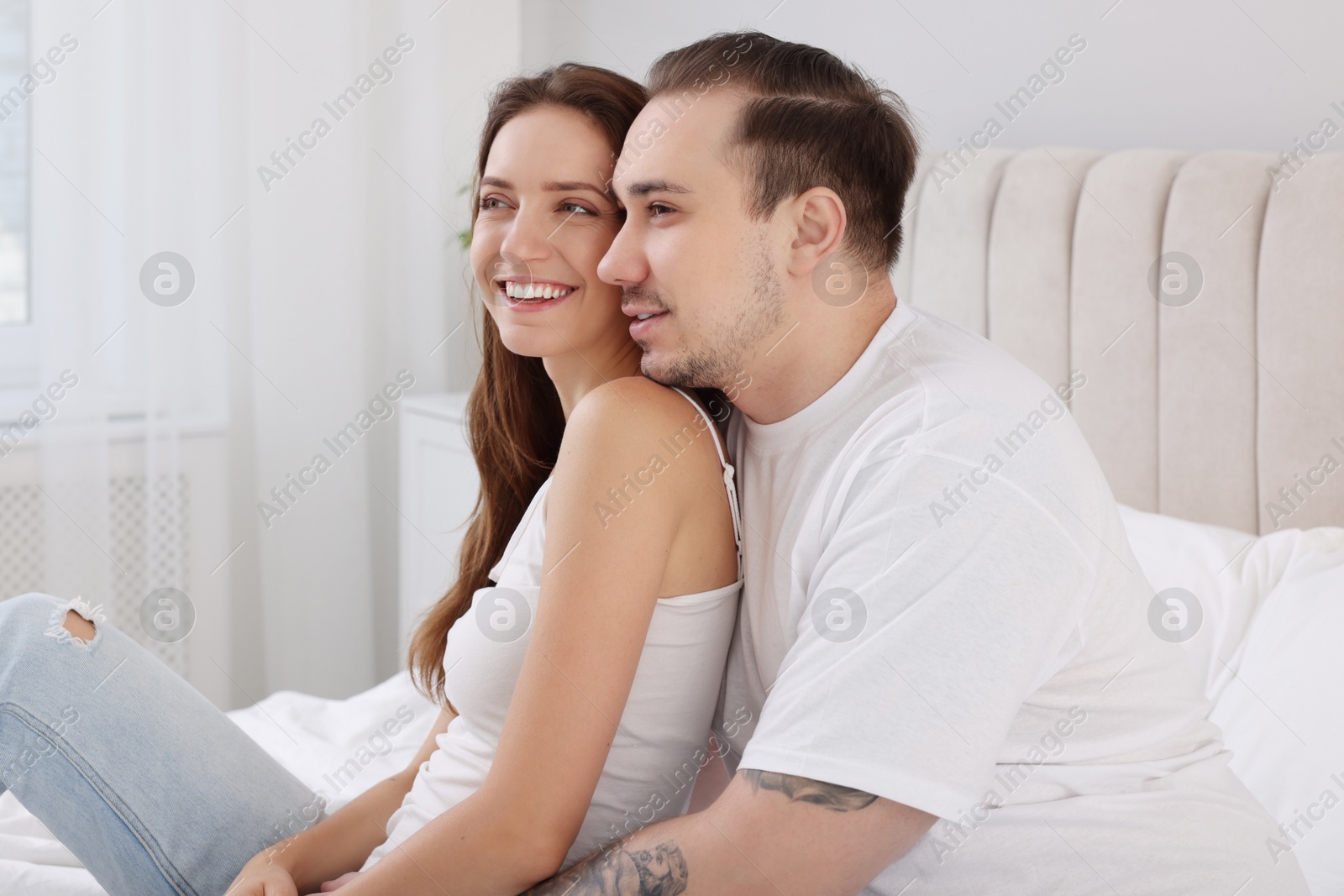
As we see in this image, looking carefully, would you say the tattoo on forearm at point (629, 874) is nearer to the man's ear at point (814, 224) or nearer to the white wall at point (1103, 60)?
the man's ear at point (814, 224)

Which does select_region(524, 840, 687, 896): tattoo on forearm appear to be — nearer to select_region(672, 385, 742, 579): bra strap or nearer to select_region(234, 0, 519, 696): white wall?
select_region(672, 385, 742, 579): bra strap

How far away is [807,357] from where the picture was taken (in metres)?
0.94

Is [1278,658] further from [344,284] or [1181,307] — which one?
[344,284]

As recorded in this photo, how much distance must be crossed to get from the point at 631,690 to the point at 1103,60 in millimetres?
1287

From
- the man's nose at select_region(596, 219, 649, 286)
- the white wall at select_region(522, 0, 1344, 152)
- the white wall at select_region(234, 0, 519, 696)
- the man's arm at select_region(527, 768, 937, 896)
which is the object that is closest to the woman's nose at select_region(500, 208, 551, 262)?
the man's nose at select_region(596, 219, 649, 286)

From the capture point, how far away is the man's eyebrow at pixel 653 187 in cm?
96

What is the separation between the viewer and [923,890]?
0.83 m

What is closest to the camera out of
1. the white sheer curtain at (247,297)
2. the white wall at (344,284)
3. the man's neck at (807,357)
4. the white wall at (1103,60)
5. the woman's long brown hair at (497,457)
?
the man's neck at (807,357)

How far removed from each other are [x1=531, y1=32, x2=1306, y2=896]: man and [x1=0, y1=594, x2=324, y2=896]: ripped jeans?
411mm

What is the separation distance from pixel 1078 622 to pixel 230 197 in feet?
6.92

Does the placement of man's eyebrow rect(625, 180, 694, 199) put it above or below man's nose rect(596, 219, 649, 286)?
above

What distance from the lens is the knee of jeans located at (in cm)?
108

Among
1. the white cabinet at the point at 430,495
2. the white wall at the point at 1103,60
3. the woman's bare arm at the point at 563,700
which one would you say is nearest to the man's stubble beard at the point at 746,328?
the woman's bare arm at the point at 563,700

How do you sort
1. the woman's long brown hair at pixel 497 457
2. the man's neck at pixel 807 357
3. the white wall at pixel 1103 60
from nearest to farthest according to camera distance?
the man's neck at pixel 807 357, the woman's long brown hair at pixel 497 457, the white wall at pixel 1103 60
